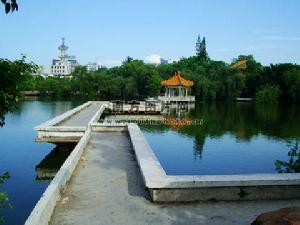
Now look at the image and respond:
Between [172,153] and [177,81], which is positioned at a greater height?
[177,81]

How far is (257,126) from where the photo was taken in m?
27.8

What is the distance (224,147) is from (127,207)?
43.3 feet

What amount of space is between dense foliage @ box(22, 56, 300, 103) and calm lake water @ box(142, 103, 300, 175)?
29897 mm

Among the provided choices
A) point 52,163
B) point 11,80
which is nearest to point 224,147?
point 52,163

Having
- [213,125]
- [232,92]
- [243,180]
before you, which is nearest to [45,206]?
[243,180]

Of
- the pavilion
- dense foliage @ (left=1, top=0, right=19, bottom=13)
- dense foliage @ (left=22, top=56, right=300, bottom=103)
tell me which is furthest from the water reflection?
dense foliage @ (left=22, top=56, right=300, bottom=103)

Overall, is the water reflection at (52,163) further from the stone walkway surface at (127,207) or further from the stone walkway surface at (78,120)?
the stone walkway surface at (127,207)

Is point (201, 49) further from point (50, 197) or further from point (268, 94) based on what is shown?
point (50, 197)

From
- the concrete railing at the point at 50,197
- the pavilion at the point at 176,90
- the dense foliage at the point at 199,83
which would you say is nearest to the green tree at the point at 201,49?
the dense foliage at the point at 199,83

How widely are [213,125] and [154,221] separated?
75.2ft

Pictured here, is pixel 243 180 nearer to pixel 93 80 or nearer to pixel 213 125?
pixel 213 125

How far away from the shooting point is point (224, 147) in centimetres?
1850

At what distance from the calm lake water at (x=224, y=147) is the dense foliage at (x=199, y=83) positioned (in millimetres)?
29897

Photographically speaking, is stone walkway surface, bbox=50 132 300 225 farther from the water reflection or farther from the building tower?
the building tower
